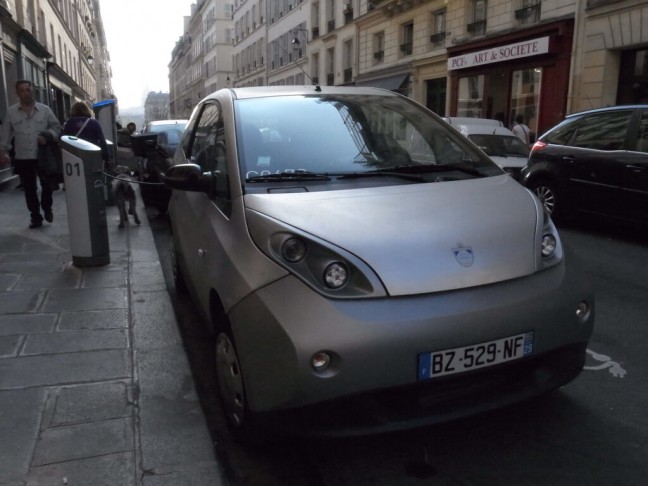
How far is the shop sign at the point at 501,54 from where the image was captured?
18.5 metres

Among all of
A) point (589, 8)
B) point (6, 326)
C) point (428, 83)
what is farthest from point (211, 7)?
point (6, 326)

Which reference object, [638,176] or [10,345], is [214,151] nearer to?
[10,345]

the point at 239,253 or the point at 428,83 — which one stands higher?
the point at 428,83

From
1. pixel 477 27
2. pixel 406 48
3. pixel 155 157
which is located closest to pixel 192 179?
pixel 155 157

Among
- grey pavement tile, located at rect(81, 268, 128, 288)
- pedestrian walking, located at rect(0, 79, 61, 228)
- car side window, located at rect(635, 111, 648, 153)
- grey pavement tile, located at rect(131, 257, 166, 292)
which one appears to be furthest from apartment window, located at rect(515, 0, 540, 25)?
grey pavement tile, located at rect(81, 268, 128, 288)

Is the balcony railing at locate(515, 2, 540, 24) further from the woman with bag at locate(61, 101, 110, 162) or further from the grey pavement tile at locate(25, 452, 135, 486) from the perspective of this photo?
the grey pavement tile at locate(25, 452, 135, 486)

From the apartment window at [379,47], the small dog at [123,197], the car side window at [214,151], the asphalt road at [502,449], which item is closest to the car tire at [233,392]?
the asphalt road at [502,449]

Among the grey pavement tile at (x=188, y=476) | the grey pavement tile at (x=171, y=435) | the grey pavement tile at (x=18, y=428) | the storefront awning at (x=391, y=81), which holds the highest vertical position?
the storefront awning at (x=391, y=81)

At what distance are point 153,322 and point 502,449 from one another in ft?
8.71

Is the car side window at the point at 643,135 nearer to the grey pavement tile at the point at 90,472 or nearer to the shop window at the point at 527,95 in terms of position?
the grey pavement tile at the point at 90,472

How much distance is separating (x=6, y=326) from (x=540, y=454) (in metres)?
3.55

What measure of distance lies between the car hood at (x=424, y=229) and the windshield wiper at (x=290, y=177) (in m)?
0.20

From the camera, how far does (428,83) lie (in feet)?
85.4

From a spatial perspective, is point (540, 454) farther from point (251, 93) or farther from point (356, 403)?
point (251, 93)
